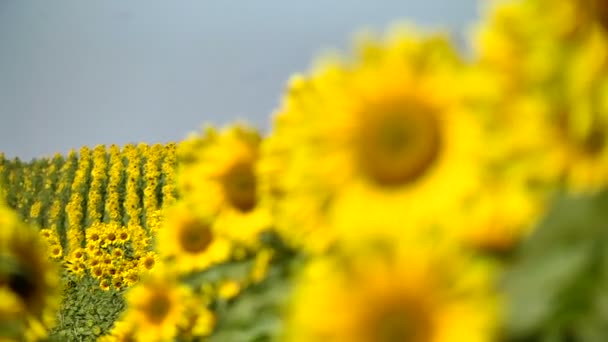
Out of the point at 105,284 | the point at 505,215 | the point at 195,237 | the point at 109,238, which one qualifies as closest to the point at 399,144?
the point at 505,215

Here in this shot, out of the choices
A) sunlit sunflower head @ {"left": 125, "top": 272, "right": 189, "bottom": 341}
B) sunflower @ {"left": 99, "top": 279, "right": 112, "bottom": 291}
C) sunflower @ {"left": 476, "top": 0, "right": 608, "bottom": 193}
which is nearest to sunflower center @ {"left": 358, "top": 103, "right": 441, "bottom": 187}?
sunflower @ {"left": 476, "top": 0, "right": 608, "bottom": 193}

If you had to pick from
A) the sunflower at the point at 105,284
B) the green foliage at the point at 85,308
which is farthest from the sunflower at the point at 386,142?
the sunflower at the point at 105,284

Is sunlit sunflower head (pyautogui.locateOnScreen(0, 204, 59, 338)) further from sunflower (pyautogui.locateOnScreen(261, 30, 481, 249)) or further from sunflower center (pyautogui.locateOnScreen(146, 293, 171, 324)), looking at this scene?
sunflower (pyautogui.locateOnScreen(261, 30, 481, 249))

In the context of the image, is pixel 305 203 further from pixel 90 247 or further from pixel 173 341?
pixel 90 247

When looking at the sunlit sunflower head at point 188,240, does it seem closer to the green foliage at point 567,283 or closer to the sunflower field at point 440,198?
the sunflower field at point 440,198

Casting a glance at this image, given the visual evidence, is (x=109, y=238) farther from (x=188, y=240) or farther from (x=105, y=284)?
(x=188, y=240)

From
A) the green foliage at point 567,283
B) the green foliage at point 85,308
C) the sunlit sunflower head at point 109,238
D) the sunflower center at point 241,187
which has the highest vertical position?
the sunlit sunflower head at point 109,238
